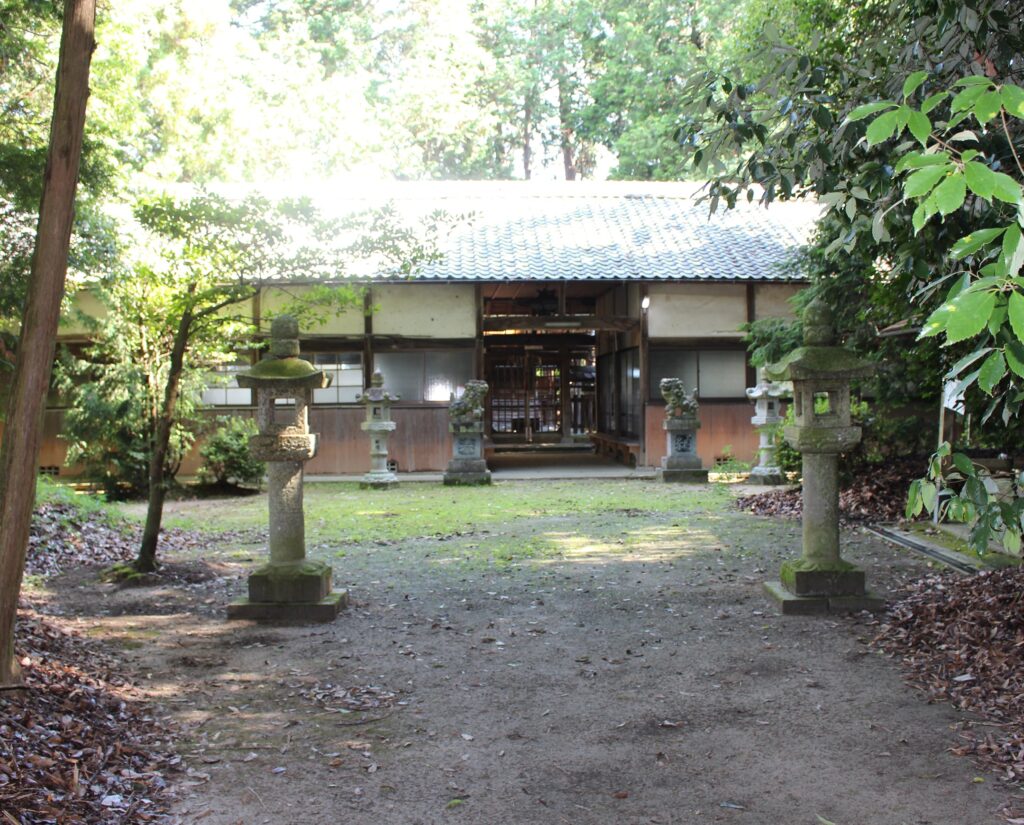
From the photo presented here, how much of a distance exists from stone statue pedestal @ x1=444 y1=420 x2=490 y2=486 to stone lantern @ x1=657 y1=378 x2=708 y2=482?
3187mm

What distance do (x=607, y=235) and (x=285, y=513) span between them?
12959 millimetres

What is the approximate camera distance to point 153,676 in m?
5.18

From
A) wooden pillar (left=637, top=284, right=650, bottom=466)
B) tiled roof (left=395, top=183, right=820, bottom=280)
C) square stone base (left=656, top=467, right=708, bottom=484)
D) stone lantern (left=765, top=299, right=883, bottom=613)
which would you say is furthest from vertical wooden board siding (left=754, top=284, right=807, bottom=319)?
stone lantern (left=765, top=299, right=883, bottom=613)

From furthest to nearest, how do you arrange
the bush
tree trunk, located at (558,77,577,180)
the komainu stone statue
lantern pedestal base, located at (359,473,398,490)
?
tree trunk, located at (558,77,577,180)
the komainu stone statue
lantern pedestal base, located at (359,473,398,490)
the bush

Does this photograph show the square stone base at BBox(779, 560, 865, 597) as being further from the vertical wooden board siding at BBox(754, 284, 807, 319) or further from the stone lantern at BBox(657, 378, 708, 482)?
the vertical wooden board siding at BBox(754, 284, 807, 319)

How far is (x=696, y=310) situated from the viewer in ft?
54.6

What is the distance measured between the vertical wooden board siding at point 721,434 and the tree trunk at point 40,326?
13436 millimetres

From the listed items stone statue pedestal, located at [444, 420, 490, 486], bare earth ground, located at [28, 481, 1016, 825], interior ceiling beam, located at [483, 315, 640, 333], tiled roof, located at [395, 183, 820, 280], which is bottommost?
bare earth ground, located at [28, 481, 1016, 825]

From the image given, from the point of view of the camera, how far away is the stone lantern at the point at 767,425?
14.4 metres

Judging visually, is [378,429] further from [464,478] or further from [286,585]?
[286,585]

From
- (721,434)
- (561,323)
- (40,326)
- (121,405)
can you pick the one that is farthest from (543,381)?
(40,326)

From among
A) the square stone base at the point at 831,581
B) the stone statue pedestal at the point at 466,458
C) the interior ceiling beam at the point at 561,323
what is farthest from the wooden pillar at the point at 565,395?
the square stone base at the point at 831,581

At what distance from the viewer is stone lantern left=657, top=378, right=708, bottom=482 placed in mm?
14984

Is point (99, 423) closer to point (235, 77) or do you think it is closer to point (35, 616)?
point (35, 616)
